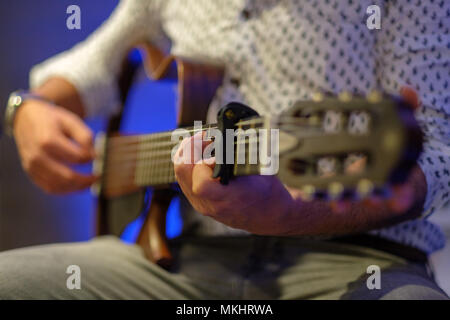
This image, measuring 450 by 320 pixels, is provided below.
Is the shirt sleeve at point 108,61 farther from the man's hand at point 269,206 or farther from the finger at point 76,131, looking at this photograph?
the man's hand at point 269,206

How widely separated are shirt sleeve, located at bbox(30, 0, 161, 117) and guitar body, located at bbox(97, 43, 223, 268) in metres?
0.09

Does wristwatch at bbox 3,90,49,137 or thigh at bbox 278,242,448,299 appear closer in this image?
thigh at bbox 278,242,448,299

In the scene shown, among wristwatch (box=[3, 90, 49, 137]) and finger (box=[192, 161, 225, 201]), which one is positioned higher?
wristwatch (box=[3, 90, 49, 137])

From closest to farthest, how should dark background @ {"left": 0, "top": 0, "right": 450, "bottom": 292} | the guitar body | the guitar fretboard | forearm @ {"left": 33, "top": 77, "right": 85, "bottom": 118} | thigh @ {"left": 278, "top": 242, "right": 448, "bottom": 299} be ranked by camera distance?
the guitar fretboard → thigh @ {"left": 278, "top": 242, "right": 448, "bottom": 299} → the guitar body → forearm @ {"left": 33, "top": 77, "right": 85, "bottom": 118} → dark background @ {"left": 0, "top": 0, "right": 450, "bottom": 292}

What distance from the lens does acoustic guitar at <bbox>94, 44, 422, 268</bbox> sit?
0.34 m

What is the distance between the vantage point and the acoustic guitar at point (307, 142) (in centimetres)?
34

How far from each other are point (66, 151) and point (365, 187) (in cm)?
71

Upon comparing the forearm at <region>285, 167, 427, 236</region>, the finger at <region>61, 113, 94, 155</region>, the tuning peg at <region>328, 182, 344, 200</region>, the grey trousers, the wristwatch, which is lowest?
the grey trousers

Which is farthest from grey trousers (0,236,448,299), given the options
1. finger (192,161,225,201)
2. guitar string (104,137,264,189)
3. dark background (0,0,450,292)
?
dark background (0,0,450,292)

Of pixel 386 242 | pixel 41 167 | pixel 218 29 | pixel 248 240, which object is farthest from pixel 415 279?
pixel 41 167

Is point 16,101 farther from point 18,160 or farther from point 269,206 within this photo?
point 269,206

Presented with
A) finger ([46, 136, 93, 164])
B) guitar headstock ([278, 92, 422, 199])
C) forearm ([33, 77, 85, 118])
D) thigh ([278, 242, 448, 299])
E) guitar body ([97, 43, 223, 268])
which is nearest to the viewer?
guitar headstock ([278, 92, 422, 199])

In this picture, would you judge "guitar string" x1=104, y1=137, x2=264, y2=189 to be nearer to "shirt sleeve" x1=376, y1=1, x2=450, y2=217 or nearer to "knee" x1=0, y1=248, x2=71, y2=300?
"knee" x1=0, y1=248, x2=71, y2=300

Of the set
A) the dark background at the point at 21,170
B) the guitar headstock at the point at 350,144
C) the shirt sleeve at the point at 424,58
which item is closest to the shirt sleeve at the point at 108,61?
the dark background at the point at 21,170
